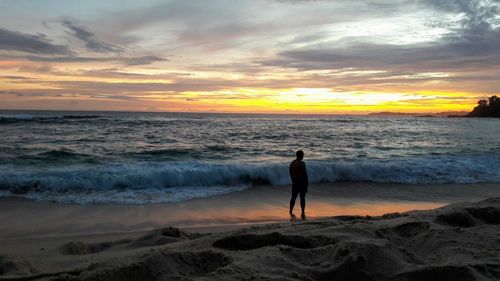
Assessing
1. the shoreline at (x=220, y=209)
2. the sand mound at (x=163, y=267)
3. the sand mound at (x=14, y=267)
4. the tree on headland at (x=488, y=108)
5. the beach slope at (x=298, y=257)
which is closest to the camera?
the sand mound at (x=163, y=267)

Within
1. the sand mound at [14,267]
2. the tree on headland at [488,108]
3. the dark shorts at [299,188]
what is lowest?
the dark shorts at [299,188]

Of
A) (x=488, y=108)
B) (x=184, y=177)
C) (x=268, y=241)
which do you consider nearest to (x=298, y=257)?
(x=268, y=241)

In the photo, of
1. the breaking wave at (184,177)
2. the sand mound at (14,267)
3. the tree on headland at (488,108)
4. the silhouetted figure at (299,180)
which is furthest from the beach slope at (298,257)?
the tree on headland at (488,108)

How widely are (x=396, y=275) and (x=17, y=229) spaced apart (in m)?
6.59

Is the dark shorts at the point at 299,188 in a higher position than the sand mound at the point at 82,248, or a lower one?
higher

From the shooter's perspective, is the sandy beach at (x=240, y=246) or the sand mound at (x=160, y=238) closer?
the sandy beach at (x=240, y=246)

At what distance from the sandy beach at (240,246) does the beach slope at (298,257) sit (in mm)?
11

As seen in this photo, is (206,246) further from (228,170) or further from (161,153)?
(161,153)

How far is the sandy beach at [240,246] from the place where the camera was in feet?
12.1

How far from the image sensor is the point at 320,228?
5.59 meters

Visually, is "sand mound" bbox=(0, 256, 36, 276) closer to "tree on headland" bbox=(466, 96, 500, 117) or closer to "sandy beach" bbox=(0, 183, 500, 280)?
"sandy beach" bbox=(0, 183, 500, 280)

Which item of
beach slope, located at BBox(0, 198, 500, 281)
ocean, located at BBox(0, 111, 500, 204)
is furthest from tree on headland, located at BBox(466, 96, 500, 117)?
beach slope, located at BBox(0, 198, 500, 281)

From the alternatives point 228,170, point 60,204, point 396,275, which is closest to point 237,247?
point 396,275

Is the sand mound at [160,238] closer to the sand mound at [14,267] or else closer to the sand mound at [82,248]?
the sand mound at [82,248]
